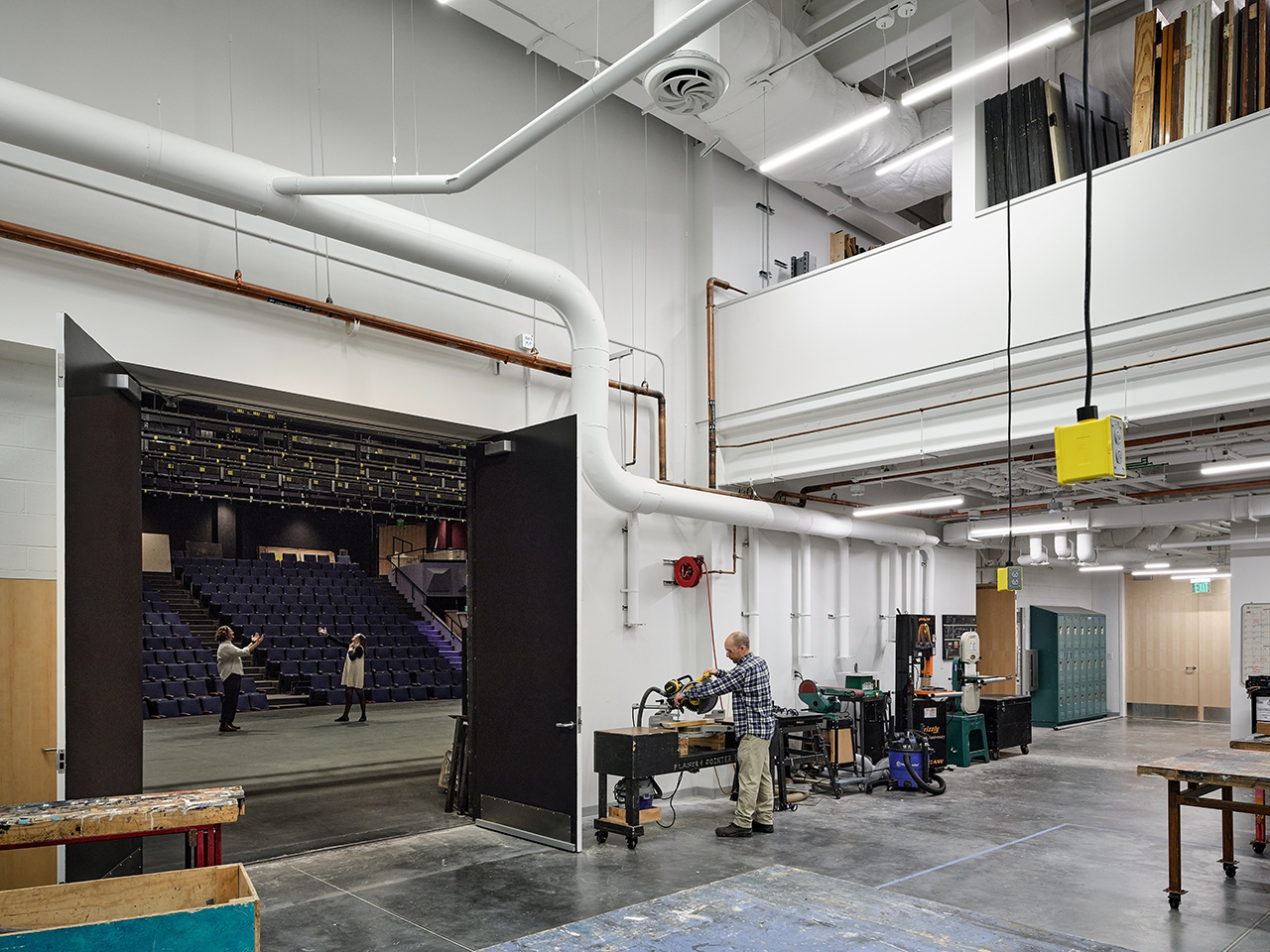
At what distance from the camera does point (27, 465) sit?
514 centimetres

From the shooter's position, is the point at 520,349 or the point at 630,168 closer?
the point at 520,349

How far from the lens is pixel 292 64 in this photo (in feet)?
20.5

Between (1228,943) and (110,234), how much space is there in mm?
Answer: 7290

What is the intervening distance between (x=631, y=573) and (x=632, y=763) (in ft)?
6.24

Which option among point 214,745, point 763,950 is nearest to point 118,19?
point 763,950

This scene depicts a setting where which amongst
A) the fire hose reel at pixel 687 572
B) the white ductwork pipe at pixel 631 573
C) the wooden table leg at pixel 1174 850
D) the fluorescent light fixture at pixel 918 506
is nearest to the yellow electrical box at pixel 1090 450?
the wooden table leg at pixel 1174 850

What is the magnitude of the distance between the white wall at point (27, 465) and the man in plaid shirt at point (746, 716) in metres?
4.29

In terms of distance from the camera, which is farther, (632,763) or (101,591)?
(632,763)

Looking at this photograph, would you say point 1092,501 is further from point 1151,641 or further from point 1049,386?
point 1151,641

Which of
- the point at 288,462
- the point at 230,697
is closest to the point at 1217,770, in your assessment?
the point at 230,697

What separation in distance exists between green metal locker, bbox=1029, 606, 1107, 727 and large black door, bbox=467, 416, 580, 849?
474 inches

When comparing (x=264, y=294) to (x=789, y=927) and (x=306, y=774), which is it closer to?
(x=789, y=927)

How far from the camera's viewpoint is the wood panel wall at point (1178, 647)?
1720 centimetres

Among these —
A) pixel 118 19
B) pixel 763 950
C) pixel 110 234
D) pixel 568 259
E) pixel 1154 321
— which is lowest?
pixel 763 950
